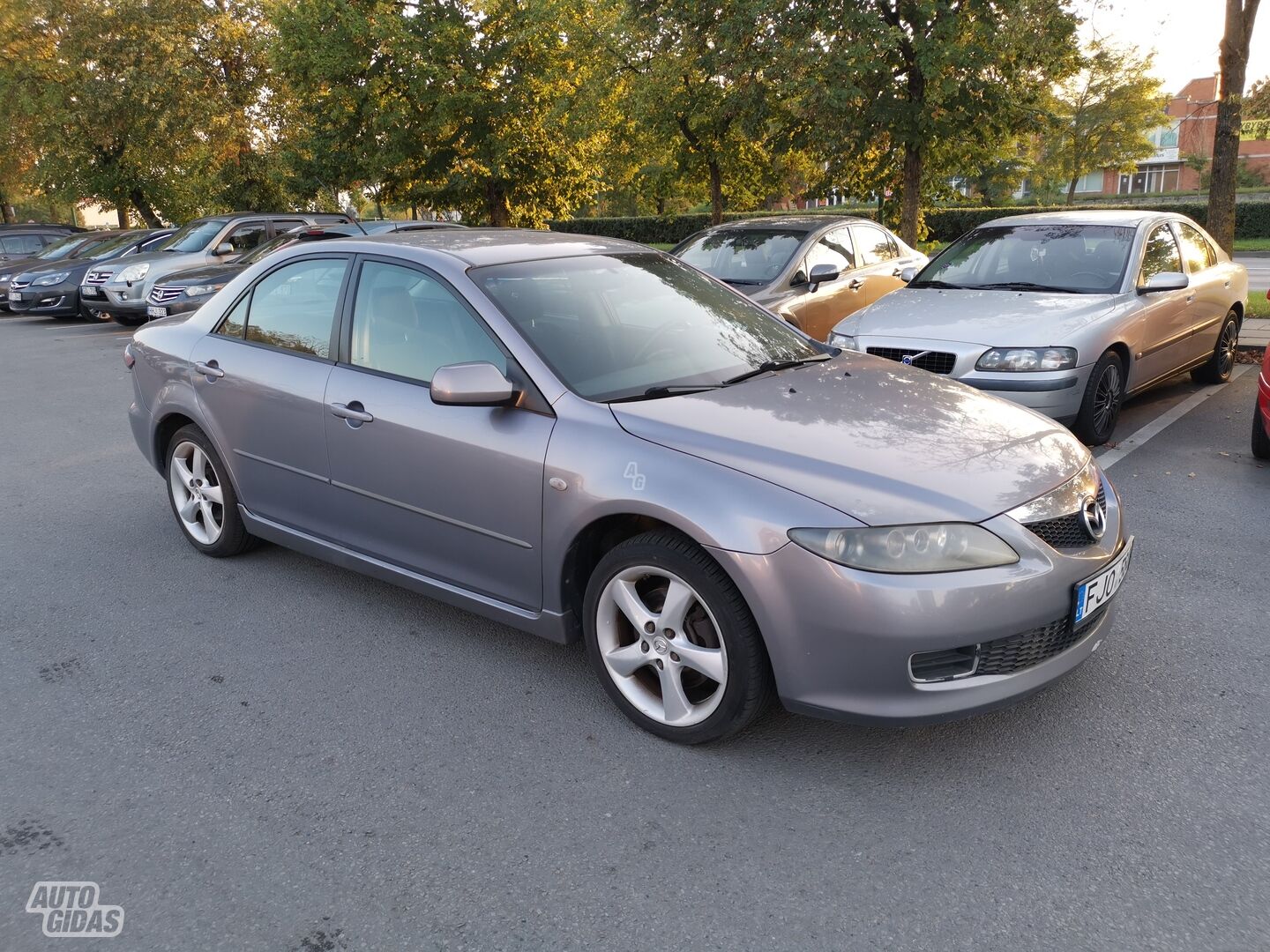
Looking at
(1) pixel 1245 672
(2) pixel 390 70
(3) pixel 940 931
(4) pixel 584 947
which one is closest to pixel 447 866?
(4) pixel 584 947

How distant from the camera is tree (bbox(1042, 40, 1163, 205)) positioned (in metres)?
37.0

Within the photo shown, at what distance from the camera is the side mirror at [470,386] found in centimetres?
342

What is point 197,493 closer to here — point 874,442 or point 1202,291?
point 874,442

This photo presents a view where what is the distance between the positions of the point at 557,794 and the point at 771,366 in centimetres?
190

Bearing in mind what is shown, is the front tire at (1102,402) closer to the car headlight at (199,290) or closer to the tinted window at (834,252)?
the tinted window at (834,252)

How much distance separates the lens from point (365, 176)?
21.0 m

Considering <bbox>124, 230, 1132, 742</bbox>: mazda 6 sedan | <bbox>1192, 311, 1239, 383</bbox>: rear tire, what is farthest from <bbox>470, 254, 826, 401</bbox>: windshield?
<bbox>1192, 311, 1239, 383</bbox>: rear tire

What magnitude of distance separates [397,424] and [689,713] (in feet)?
5.15

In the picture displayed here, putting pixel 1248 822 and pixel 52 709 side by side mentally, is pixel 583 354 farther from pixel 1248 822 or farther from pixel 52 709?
pixel 1248 822

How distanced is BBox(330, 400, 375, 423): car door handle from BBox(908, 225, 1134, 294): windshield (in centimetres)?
520

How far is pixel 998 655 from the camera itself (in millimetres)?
2979

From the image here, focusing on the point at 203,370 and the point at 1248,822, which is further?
the point at 203,370

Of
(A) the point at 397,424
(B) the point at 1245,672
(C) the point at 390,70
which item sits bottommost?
(B) the point at 1245,672

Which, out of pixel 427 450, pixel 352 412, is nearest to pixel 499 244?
pixel 352 412
